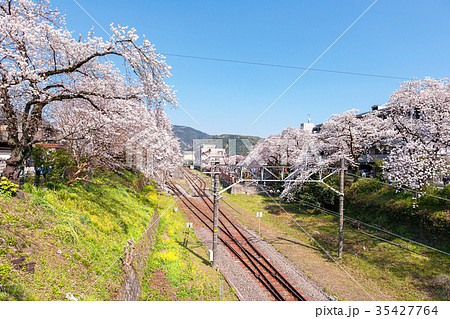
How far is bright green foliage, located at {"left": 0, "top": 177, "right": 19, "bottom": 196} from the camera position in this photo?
723 cm

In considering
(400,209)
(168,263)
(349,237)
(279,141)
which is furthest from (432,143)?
(279,141)

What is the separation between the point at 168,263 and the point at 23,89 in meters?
9.12

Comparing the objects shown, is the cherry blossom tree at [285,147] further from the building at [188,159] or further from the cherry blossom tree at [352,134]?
the building at [188,159]

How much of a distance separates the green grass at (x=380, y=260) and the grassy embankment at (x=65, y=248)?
28.8 ft

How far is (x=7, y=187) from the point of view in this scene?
23.8ft

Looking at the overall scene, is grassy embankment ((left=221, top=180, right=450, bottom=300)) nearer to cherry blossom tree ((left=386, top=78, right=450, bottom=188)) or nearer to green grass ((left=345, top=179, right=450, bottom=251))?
green grass ((left=345, top=179, right=450, bottom=251))

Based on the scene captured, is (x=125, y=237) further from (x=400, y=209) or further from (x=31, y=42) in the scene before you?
(x=400, y=209)

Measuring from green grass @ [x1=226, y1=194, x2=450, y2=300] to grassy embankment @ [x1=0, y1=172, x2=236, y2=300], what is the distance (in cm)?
878

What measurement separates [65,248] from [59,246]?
0.65 ft

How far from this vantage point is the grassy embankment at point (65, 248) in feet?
16.3

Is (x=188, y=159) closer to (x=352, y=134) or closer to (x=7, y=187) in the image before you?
(x=352, y=134)

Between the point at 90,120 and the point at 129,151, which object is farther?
the point at 129,151

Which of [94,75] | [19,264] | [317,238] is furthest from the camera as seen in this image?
[317,238]

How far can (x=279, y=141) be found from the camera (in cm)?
4147
